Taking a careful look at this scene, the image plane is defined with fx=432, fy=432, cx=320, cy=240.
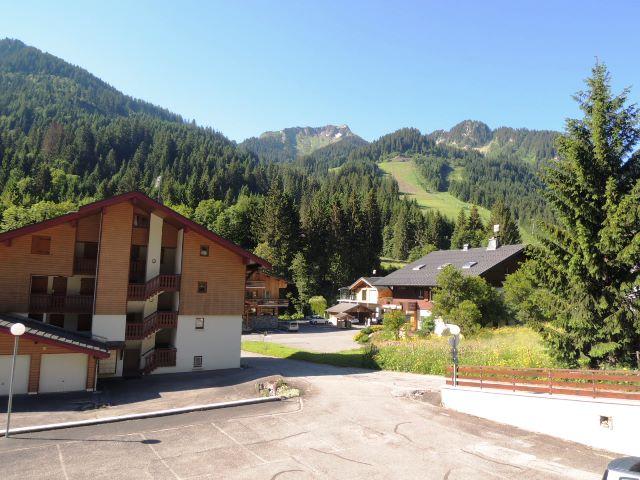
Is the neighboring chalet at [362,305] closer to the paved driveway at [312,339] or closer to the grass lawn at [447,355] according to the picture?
the paved driveway at [312,339]

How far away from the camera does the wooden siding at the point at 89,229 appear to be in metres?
26.3

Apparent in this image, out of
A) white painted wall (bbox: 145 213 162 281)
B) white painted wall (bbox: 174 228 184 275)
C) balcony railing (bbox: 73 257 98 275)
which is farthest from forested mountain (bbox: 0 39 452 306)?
balcony railing (bbox: 73 257 98 275)

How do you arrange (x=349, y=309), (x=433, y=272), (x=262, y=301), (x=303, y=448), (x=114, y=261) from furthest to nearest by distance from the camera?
(x=349, y=309)
(x=262, y=301)
(x=433, y=272)
(x=114, y=261)
(x=303, y=448)

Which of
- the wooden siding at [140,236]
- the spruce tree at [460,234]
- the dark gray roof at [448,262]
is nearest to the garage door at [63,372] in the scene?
the wooden siding at [140,236]

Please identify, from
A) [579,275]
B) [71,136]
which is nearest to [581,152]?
[579,275]

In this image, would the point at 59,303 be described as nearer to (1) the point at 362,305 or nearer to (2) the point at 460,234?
(1) the point at 362,305

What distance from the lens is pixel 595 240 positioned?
17562mm

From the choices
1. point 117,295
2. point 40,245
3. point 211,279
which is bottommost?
point 117,295

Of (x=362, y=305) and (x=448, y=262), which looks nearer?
(x=448, y=262)

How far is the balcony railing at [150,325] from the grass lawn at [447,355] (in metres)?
12.4

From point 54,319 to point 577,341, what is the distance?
2797 cm

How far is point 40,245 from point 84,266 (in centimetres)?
260

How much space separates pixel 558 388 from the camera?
15727 mm

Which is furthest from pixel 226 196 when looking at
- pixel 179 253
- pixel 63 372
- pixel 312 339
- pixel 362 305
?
pixel 63 372
